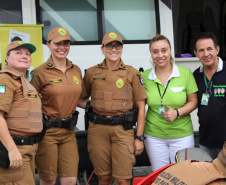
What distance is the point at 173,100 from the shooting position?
3.11 m

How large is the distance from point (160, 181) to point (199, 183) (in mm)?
239

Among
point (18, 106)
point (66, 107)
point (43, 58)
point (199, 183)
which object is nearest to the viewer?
point (199, 183)

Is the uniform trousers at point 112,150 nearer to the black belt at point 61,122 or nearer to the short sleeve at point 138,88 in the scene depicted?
the black belt at point 61,122

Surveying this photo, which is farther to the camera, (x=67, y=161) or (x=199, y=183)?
(x=67, y=161)

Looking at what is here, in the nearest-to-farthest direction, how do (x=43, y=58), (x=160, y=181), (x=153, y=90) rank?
(x=160, y=181)
(x=153, y=90)
(x=43, y=58)

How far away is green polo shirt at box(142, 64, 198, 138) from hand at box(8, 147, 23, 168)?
53.0 inches

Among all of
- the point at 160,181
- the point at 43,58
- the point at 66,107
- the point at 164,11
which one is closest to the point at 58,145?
the point at 66,107

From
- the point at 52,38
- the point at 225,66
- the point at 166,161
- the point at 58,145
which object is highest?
the point at 52,38

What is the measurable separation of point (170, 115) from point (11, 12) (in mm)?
2249

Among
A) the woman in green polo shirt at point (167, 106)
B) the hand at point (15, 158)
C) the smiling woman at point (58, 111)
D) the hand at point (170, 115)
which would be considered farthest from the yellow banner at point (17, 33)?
the hand at point (170, 115)

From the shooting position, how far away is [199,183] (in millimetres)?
1440

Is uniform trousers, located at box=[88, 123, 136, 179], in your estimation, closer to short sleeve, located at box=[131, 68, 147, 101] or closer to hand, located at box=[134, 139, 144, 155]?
hand, located at box=[134, 139, 144, 155]

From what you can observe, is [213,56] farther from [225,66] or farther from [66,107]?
[66,107]

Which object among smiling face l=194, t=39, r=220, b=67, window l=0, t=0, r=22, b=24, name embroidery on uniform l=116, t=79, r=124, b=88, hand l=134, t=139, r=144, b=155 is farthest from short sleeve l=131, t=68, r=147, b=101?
window l=0, t=0, r=22, b=24
